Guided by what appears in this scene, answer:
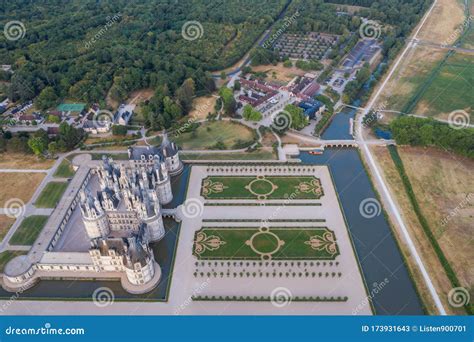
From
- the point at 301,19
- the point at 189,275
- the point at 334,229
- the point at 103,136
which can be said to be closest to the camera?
the point at 189,275

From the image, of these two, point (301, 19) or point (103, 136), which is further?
point (301, 19)

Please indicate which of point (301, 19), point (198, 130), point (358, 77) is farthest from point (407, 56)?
point (198, 130)

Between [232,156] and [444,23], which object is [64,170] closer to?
[232,156]

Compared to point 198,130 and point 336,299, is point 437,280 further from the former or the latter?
point 198,130

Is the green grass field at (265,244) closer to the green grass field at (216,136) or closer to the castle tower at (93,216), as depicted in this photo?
the castle tower at (93,216)

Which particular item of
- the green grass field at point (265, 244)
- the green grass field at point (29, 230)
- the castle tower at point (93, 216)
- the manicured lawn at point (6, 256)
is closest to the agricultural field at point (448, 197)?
the green grass field at point (265, 244)

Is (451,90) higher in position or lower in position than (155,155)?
lower

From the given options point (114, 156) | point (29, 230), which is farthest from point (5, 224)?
point (114, 156)
